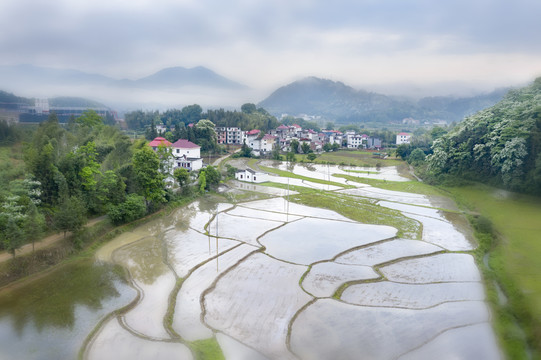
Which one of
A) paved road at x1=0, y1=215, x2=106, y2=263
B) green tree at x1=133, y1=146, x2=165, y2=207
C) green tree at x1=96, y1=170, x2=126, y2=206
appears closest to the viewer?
paved road at x1=0, y1=215, x2=106, y2=263

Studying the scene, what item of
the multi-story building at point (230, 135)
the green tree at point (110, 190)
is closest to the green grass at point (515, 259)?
the green tree at point (110, 190)

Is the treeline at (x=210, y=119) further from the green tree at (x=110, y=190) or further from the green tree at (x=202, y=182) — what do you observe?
the green tree at (x=110, y=190)

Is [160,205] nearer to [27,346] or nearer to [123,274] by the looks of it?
[123,274]

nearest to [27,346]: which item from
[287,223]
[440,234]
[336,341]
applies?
[336,341]

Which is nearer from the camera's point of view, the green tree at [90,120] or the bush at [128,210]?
the bush at [128,210]

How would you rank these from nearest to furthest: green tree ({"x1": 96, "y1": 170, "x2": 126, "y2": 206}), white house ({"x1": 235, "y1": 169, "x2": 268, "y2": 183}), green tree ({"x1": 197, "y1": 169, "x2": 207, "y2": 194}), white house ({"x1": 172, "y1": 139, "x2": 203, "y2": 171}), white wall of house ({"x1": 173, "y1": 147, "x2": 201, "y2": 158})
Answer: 1. green tree ({"x1": 96, "y1": 170, "x2": 126, "y2": 206})
2. green tree ({"x1": 197, "y1": 169, "x2": 207, "y2": 194})
3. white house ({"x1": 235, "y1": 169, "x2": 268, "y2": 183})
4. white house ({"x1": 172, "y1": 139, "x2": 203, "y2": 171})
5. white wall of house ({"x1": 173, "y1": 147, "x2": 201, "y2": 158})

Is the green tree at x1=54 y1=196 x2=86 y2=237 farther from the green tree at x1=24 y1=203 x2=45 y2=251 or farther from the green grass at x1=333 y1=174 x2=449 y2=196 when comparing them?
the green grass at x1=333 y1=174 x2=449 y2=196

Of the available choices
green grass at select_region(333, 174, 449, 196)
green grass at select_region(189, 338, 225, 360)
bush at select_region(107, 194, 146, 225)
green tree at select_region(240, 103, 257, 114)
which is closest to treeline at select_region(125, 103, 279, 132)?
green tree at select_region(240, 103, 257, 114)

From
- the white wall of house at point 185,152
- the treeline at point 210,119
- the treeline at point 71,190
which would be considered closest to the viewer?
the treeline at point 71,190
